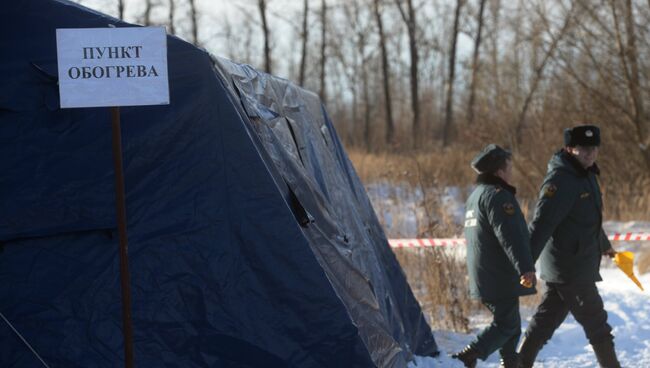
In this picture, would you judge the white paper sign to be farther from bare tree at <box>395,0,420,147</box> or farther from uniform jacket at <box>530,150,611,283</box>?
bare tree at <box>395,0,420,147</box>

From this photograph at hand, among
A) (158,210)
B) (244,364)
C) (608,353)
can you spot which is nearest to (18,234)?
(158,210)

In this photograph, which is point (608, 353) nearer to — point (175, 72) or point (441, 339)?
point (441, 339)

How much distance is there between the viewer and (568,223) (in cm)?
555

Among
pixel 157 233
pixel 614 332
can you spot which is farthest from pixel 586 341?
pixel 157 233

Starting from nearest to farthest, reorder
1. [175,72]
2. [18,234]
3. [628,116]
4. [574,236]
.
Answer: [18,234], [175,72], [574,236], [628,116]

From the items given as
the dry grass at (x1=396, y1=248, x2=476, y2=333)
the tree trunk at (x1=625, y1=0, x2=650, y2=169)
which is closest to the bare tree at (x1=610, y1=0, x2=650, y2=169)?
the tree trunk at (x1=625, y1=0, x2=650, y2=169)

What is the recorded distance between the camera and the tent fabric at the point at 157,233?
3.81 metres

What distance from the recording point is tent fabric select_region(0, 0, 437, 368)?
3.81m

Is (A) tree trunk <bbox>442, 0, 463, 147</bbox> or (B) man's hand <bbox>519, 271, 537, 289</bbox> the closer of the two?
(B) man's hand <bbox>519, 271, 537, 289</bbox>

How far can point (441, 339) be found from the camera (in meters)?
7.23

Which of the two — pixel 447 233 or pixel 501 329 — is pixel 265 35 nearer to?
pixel 447 233

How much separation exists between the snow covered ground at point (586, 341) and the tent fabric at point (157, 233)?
204 cm

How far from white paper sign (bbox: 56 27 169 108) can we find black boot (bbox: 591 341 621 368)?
375cm

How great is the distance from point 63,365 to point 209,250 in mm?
880
